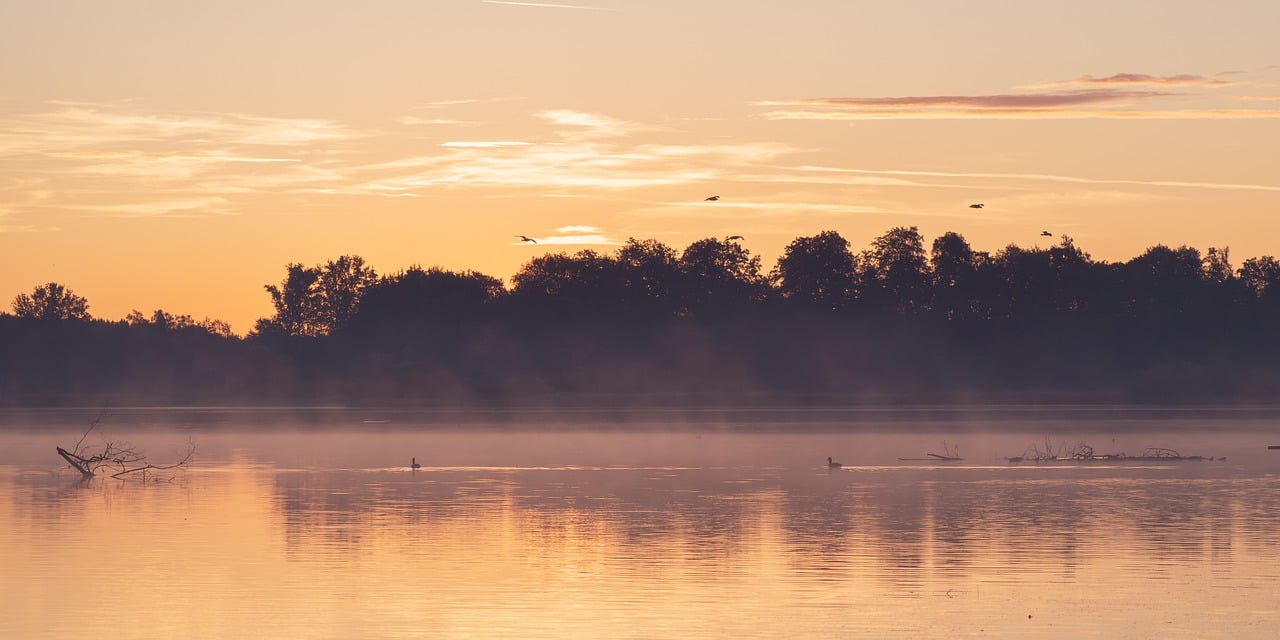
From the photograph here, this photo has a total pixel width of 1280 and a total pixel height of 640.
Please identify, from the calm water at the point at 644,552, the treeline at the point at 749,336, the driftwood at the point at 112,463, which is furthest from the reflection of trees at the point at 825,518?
the treeline at the point at 749,336

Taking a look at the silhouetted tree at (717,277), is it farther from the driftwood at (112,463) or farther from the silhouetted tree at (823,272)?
the driftwood at (112,463)

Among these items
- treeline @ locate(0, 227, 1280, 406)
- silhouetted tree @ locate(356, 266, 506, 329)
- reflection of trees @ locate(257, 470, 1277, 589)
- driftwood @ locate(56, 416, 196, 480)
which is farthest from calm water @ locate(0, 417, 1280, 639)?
silhouetted tree @ locate(356, 266, 506, 329)

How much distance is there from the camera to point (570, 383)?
159 meters

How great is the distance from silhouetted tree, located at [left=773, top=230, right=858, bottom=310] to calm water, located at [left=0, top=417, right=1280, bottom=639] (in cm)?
11544

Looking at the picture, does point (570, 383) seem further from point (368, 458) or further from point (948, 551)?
point (948, 551)

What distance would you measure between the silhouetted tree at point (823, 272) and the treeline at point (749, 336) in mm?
178

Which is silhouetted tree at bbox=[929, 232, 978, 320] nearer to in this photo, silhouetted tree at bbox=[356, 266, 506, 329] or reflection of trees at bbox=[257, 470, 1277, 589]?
silhouetted tree at bbox=[356, 266, 506, 329]

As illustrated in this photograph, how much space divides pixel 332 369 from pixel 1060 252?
6898 centimetres

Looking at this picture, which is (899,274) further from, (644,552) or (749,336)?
(644,552)

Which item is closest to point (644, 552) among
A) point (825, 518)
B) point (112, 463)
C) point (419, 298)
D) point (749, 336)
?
point (825, 518)

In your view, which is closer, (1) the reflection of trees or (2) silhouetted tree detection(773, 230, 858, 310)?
(1) the reflection of trees

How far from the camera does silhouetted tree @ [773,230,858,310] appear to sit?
169m

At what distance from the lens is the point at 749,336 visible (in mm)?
164250

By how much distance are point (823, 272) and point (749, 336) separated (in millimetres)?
10694
